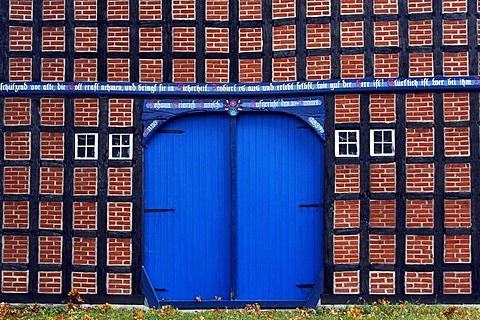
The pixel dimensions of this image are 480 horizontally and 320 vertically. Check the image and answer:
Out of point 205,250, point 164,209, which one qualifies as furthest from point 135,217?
point 205,250

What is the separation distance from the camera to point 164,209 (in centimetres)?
806

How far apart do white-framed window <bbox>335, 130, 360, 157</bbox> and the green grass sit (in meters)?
1.94

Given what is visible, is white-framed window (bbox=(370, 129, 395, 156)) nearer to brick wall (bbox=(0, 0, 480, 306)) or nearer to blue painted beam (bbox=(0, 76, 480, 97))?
brick wall (bbox=(0, 0, 480, 306))

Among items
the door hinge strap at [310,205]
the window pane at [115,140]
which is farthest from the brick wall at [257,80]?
the door hinge strap at [310,205]

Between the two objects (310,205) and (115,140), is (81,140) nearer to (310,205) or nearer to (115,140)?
(115,140)

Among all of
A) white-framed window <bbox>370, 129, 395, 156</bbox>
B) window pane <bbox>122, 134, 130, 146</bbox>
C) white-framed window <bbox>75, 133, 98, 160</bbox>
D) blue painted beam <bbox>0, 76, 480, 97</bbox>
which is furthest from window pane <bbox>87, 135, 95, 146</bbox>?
white-framed window <bbox>370, 129, 395, 156</bbox>

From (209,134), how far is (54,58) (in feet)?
7.52

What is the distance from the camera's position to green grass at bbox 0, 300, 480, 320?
724 cm

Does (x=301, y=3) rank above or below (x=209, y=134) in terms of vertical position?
above

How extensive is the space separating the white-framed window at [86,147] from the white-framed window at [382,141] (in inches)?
143

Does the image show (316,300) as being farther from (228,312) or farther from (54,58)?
(54,58)

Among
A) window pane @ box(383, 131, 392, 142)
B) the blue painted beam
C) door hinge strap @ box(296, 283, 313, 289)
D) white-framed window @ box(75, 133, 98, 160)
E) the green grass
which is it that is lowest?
the green grass

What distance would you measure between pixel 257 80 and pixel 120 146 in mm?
2013

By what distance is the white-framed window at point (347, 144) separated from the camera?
Result: 783 cm
